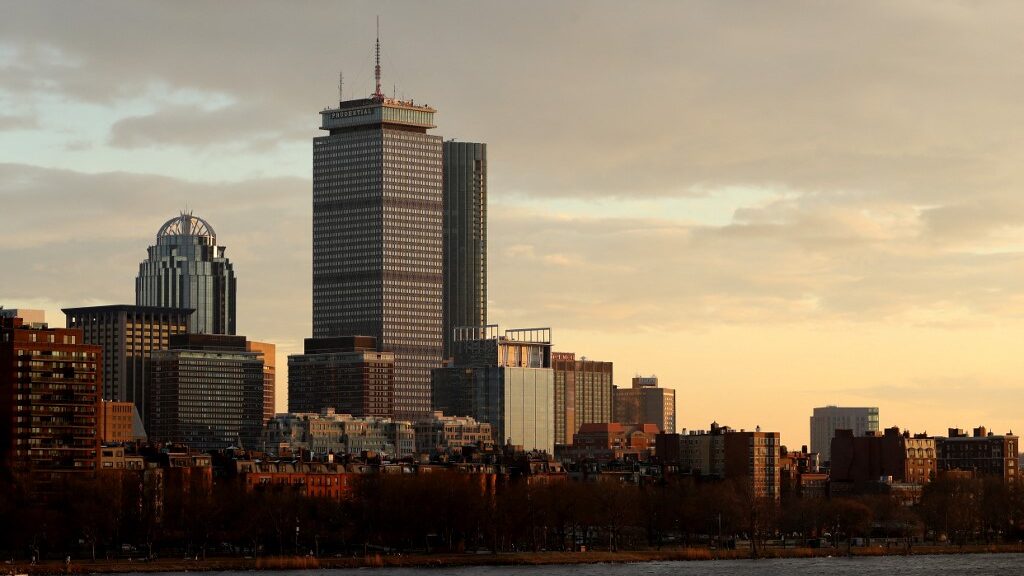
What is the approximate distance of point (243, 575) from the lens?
19700cm

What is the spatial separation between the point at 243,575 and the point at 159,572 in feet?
27.6

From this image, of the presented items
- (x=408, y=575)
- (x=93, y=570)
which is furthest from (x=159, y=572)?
(x=408, y=575)

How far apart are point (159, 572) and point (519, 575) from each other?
111 ft

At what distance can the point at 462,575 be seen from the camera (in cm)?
19812

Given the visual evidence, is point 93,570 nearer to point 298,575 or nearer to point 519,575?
point 298,575

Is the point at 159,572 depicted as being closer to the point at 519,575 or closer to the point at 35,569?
the point at 35,569

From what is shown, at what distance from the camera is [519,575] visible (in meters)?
199

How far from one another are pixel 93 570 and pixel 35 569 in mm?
6074

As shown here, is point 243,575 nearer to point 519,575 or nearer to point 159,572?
point 159,572

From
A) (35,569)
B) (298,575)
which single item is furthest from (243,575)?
(35,569)

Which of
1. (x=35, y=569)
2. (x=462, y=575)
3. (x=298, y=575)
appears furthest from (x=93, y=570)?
(x=462, y=575)

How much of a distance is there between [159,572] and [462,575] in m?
28.6

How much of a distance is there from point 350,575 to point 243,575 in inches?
395

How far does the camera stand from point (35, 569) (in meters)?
194
